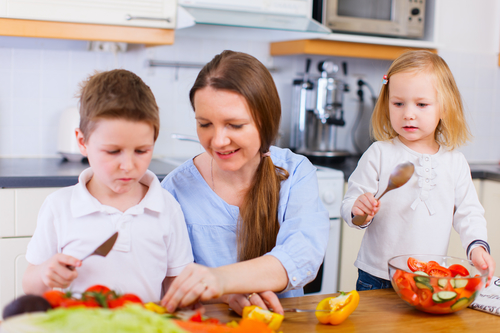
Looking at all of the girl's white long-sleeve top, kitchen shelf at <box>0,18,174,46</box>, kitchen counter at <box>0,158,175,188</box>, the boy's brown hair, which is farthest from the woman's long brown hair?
kitchen shelf at <box>0,18,174,46</box>

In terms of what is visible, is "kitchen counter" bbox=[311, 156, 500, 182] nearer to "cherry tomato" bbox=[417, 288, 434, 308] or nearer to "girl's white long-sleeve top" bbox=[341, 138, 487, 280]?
"girl's white long-sleeve top" bbox=[341, 138, 487, 280]

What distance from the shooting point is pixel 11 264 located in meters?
1.77

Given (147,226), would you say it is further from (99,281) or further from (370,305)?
(370,305)

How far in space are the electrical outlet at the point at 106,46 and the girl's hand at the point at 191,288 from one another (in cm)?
179

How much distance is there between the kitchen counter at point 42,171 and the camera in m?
1.75

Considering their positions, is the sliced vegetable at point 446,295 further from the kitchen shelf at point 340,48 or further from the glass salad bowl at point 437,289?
the kitchen shelf at point 340,48

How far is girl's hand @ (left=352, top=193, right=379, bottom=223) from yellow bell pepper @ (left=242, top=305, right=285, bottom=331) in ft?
1.25

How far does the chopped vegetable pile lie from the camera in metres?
0.86

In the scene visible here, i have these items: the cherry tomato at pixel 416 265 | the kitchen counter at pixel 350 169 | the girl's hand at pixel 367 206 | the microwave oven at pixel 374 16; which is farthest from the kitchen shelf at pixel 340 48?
the cherry tomato at pixel 416 265

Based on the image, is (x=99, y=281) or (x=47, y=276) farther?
(x=99, y=281)

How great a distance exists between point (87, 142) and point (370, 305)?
61 cm

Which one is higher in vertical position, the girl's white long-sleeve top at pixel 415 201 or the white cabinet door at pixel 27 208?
the girl's white long-sleeve top at pixel 415 201

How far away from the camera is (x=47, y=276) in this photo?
0.76 m

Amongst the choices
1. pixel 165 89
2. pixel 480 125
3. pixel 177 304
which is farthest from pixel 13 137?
pixel 480 125
